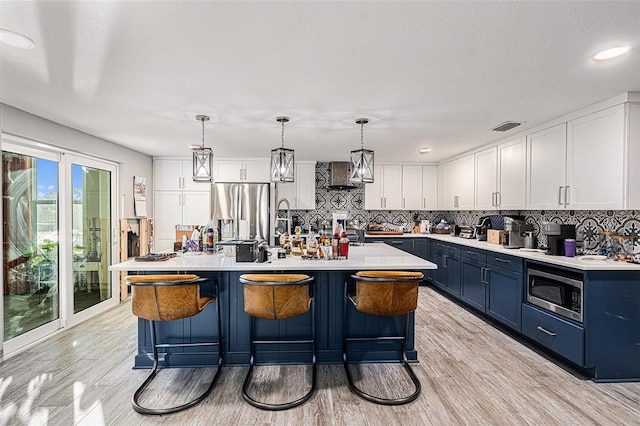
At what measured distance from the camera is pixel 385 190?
20.8ft

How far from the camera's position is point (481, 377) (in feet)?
8.84

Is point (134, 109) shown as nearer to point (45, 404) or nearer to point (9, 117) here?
point (9, 117)

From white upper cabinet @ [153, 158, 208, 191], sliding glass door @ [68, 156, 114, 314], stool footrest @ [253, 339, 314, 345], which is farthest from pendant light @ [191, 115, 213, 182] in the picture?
white upper cabinet @ [153, 158, 208, 191]

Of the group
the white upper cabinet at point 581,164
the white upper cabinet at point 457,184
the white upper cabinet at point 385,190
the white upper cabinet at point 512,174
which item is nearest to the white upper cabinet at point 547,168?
the white upper cabinet at point 581,164

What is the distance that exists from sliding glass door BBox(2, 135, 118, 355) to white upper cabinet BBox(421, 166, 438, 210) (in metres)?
5.18

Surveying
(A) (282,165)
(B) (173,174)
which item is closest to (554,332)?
(A) (282,165)

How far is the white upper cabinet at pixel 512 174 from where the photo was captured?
4027mm

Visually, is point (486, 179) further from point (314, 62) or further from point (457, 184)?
point (314, 62)

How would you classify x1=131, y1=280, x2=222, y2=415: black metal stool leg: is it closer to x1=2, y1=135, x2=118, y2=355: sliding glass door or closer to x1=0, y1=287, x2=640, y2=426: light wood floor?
x1=0, y1=287, x2=640, y2=426: light wood floor

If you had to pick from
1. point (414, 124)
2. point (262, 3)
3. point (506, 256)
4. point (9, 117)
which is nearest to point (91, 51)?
point (262, 3)

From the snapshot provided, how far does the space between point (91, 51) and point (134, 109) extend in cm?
120

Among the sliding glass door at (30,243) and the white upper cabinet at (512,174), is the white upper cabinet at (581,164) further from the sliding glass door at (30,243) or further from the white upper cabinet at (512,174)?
the sliding glass door at (30,243)

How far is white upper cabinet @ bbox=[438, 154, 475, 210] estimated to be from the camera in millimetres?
5211

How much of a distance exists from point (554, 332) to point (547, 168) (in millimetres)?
1708
